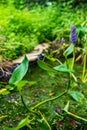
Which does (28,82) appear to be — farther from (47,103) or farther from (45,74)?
(45,74)

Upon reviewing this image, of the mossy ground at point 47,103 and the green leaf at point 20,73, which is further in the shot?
the mossy ground at point 47,103

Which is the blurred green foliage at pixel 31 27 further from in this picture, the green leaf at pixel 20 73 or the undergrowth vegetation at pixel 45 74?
the green leaf at pixel 20 73

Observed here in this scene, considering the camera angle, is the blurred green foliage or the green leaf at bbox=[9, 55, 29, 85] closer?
the green leaf at bbox=[9, 55, 29, 85]

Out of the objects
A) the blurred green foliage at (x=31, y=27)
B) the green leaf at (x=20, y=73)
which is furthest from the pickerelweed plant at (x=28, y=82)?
the blurred green foliage at (x=31, y=27)

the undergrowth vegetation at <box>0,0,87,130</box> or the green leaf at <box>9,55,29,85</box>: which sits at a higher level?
the green leaf at <box>9,55,29,85</box>

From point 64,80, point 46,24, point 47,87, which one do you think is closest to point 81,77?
point 64,80

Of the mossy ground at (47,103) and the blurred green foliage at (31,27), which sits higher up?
the blurred green foliage at (31,27)

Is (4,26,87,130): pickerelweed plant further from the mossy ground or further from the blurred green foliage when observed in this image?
the blurred green foliage

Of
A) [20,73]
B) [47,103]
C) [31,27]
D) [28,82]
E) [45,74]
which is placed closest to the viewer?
[28,82]

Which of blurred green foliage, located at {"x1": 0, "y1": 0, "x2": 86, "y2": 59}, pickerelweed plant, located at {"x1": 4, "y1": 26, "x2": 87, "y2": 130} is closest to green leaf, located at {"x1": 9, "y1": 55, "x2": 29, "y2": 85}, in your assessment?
pickerelweed plant, located at {"x1": 4, "y1": 26, "x2": 87, "y2": 130}

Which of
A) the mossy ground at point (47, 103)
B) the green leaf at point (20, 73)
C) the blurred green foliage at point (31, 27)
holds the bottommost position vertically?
the mossy ground at point (47, 103)

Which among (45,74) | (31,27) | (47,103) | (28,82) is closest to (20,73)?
(28,82)
